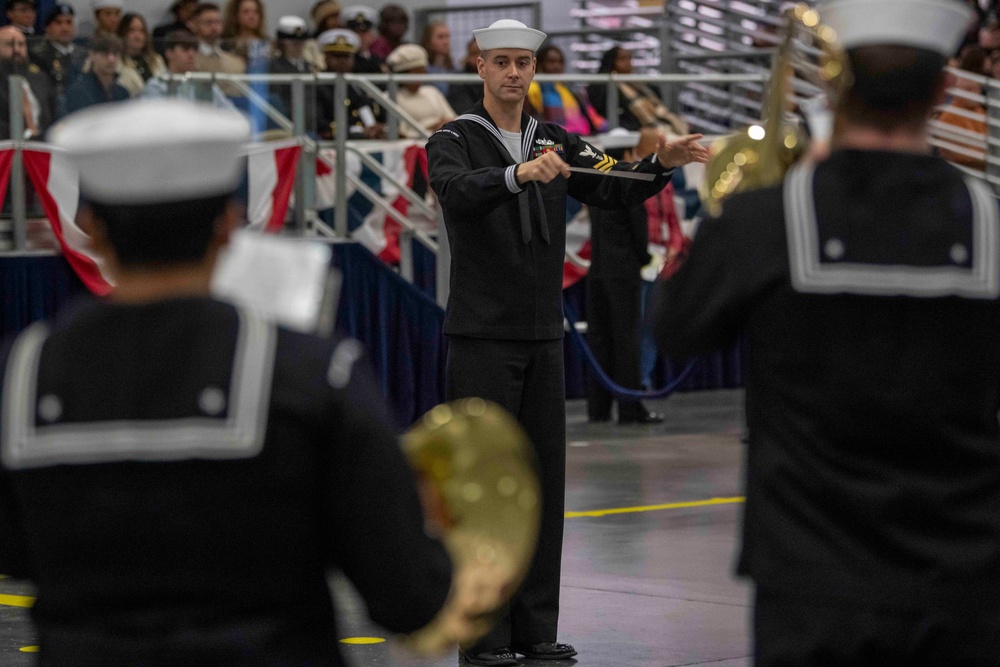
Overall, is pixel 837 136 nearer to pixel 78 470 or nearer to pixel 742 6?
pixel 78 470

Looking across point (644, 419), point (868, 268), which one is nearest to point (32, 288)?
point (644, 419)

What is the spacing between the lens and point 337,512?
7.34 feet

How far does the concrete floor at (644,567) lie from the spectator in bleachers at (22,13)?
494 centimetres

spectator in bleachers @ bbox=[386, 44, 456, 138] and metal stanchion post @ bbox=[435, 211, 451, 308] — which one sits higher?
spectator in bleachers @ bbox=[386, 44, 456, 138]

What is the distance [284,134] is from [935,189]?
8.67 m

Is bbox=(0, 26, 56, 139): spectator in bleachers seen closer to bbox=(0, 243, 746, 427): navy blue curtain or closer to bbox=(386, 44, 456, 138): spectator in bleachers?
bbox=(0, 243, 746, 427): navy blue curtain

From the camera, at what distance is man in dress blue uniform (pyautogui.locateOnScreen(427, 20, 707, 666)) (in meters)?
5.62

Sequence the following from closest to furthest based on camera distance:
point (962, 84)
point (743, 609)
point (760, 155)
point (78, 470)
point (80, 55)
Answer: point (78, 470), point (760, 155), point (743, 609), point (80, 55), point (962, 84)

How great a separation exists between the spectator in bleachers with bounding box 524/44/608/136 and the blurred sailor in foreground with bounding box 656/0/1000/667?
32.0ft

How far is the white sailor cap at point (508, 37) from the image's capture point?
19.1ft

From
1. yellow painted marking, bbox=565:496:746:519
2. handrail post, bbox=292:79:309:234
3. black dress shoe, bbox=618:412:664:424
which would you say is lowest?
black dress shoe, bbox=618:412:664:424

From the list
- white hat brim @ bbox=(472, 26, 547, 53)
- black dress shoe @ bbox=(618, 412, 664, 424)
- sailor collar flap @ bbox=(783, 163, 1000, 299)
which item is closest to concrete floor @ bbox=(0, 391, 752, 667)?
black dress shoe @ bbox=(618, 412, 664, 424)

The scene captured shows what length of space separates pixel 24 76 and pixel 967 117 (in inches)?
289

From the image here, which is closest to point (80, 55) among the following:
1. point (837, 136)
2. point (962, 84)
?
point (962, 84)
